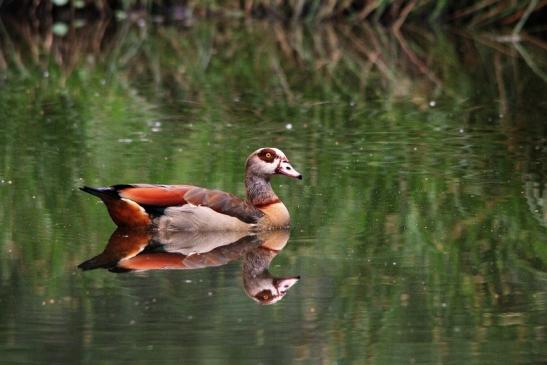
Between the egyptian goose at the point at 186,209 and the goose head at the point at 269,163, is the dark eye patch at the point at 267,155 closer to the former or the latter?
the goose head at the point at 269,163

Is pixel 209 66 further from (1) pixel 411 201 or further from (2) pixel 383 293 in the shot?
(2) pixel 383 293

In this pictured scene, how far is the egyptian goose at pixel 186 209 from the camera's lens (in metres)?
9.84

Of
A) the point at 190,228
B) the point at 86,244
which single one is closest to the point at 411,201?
the point at 190,228

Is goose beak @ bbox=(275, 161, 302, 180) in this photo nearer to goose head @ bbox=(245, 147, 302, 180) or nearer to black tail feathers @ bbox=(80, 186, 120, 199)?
goose head @ bbox=(245, 147, 302, 180)

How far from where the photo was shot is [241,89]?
18.2 metres

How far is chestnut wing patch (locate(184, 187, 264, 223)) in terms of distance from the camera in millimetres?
10039

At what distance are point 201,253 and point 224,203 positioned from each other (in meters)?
0.74

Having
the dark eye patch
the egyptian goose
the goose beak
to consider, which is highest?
the dark eye patch

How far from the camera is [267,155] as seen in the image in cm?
1046

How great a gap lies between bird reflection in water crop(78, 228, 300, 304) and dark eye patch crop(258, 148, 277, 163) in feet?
1.95

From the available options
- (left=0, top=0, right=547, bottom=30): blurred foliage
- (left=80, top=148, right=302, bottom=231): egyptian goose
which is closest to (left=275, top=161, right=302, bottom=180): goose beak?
(left=80, top=148, right=302, bottom=231): egyptian goose

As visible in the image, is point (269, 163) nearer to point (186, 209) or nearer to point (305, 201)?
point (305, 201)

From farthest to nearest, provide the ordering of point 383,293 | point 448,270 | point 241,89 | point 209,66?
point 209,66, point 241,89, point 448,270, point 383,293

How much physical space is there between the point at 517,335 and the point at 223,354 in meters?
1.45
